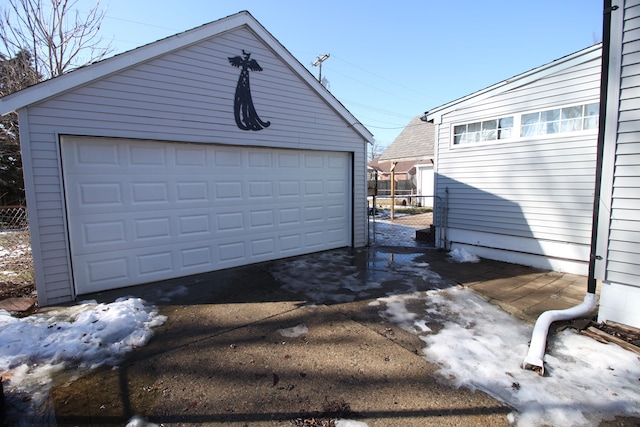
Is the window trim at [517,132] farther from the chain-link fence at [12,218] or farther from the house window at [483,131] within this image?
the chain-link fence at [12,218]

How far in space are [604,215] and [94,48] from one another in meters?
15.0

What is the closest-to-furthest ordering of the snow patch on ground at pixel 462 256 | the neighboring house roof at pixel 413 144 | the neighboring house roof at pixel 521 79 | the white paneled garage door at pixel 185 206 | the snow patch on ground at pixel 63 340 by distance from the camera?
the snow patch on ground at pixel 63 340
the white paneled garage door at pixel 185 206
the neighboring house roof at pixel 521 79
the snow patch on ground at pixel 462 256
the neighboring house roof at pixel 413 144

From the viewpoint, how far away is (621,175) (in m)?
3.48

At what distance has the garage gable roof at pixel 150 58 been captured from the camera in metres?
4.04

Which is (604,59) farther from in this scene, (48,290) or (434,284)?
(48,290)

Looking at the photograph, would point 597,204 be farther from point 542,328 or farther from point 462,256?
point 462,256

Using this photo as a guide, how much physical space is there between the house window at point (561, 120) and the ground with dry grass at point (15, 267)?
8963 millimetres

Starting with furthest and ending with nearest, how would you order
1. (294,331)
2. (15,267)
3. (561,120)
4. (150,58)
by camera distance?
(15,267), (561,120), (150,58), (294,331)

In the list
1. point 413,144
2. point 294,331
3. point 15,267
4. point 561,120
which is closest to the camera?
point 294,331

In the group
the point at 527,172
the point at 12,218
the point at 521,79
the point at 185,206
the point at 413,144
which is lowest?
the point at 12,218

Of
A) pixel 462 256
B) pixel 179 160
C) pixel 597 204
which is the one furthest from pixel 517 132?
pixel 179 160

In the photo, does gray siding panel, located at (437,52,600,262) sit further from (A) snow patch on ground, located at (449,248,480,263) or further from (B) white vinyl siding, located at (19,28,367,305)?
(B) white vinyl siding, located at (19,28,367,305)

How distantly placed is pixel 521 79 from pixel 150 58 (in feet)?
21.9

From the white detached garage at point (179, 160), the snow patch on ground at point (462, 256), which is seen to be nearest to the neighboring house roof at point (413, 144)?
the snow patch on ground at point (462, 256)
